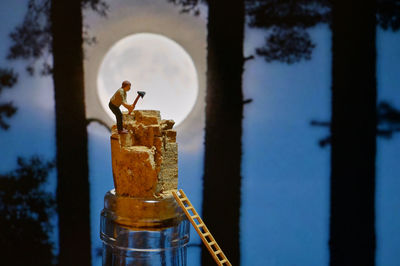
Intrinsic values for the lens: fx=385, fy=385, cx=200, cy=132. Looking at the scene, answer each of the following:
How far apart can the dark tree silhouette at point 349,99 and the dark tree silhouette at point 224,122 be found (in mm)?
212

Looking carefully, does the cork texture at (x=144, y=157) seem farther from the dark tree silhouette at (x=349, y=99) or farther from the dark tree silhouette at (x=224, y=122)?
the dark tree silhouette at (x=349, y=99)

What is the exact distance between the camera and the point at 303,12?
2854 mm

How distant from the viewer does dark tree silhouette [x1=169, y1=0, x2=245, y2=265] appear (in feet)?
9.23

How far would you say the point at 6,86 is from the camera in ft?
9.25

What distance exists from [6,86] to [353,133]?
2.60 m

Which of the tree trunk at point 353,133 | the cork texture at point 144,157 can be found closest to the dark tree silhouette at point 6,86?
the cork texture at point 144,157

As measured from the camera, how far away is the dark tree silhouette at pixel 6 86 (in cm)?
282

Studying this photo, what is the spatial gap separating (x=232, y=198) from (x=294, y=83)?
0.98 meters

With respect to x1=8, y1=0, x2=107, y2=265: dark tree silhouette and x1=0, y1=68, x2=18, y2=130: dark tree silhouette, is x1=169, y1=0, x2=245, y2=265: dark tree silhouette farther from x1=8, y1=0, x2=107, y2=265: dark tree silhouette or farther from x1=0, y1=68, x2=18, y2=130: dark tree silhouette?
x1=0, y1=68, x2=18, y2=130: dark tree silhouette

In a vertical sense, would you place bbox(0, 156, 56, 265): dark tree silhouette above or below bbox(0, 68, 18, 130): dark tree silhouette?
below

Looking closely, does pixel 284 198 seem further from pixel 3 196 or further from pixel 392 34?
pixel 3 196

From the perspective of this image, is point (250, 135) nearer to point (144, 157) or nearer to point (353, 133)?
point (353, 133)

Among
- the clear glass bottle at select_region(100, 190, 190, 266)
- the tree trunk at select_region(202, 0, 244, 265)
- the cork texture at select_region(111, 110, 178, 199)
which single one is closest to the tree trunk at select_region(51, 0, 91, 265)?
the tree trunk at select_region(202, 0, 244, 265)

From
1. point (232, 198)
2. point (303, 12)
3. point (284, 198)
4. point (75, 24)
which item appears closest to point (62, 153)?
point (75, 24)
